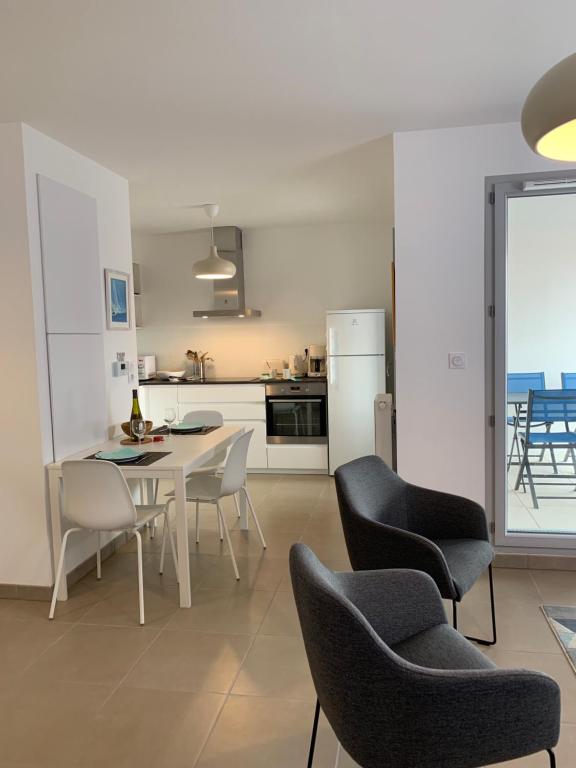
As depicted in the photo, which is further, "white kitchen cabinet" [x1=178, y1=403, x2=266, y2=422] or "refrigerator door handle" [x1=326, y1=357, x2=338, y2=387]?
"white kitchen cabinet" [x1=178, y1=403, x2=266, y2=422]

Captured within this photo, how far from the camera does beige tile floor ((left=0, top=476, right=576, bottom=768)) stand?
216 centimetres

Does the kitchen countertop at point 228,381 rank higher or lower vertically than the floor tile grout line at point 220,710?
higher

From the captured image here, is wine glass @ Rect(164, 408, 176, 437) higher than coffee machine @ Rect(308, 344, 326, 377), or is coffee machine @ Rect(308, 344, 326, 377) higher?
coffee machine @ Rect(308, 344, 326, 377)

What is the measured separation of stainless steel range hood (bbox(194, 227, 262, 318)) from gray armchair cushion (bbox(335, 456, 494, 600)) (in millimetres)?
3876

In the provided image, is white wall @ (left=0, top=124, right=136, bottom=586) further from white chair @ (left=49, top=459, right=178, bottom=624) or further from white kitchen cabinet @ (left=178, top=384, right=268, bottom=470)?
white kitchen cabinet @ (left=178, top=384, right=268, bottom=470)

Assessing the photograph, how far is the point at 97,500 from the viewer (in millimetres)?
3166

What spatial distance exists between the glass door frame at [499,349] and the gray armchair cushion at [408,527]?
943 mm

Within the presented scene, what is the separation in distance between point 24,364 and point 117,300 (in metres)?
1.09

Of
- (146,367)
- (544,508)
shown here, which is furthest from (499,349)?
(146,367)

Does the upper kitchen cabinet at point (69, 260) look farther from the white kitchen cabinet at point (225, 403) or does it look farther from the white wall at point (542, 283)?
the white wall at point (542, 283)

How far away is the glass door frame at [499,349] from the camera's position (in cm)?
352

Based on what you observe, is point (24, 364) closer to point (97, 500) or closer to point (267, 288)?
point (97, 500)

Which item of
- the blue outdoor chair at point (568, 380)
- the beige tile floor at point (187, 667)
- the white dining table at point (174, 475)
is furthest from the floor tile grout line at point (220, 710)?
the blue outdoor chair at point (568, 380)

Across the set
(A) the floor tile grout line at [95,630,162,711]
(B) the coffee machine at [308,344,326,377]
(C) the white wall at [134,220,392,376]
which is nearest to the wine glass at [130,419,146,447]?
(A) the floor tile grout line at [95,630,162,711]
